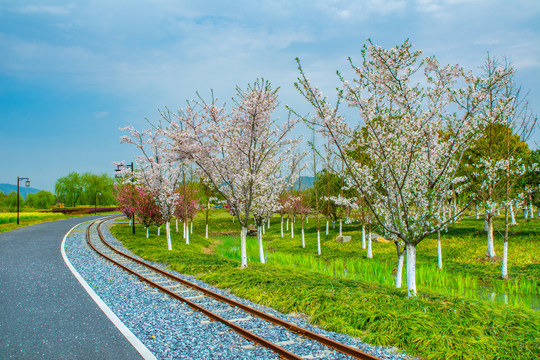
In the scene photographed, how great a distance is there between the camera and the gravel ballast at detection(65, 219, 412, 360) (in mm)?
6844

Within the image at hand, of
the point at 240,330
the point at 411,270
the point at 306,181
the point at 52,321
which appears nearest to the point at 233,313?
the point at 240,330

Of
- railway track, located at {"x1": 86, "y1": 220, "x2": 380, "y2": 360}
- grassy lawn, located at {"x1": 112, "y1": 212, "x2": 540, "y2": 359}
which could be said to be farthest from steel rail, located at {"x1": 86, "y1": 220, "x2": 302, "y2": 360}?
grassy lawn, located at {"x1": 112, "y1": 212, "x2": 540, "y2": 359}

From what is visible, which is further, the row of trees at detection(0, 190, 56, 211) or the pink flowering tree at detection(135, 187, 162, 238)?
the row of trees at detection(0, 190, 56, 211)

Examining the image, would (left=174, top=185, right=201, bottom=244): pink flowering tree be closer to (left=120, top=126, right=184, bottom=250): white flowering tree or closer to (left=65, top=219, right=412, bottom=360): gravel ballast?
(left=120, top=126, right=184, bottom=250): white flowering tree

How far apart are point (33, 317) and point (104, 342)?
11.0 feet

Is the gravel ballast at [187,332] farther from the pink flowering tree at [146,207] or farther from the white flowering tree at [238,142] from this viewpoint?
the pink flowering tree at [146,207]

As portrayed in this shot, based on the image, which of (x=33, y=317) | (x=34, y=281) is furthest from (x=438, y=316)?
(x=34, y=281)

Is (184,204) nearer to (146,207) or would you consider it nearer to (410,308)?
(146,207)

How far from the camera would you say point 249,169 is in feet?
56.9

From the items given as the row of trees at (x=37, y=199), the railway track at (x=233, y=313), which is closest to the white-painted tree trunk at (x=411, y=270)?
the railway track at (x=233, y=313)

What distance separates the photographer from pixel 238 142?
1655 centimetres

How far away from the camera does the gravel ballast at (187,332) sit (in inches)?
269

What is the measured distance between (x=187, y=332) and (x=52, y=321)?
153 inches

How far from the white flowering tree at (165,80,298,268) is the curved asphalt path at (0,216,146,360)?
7.52m
